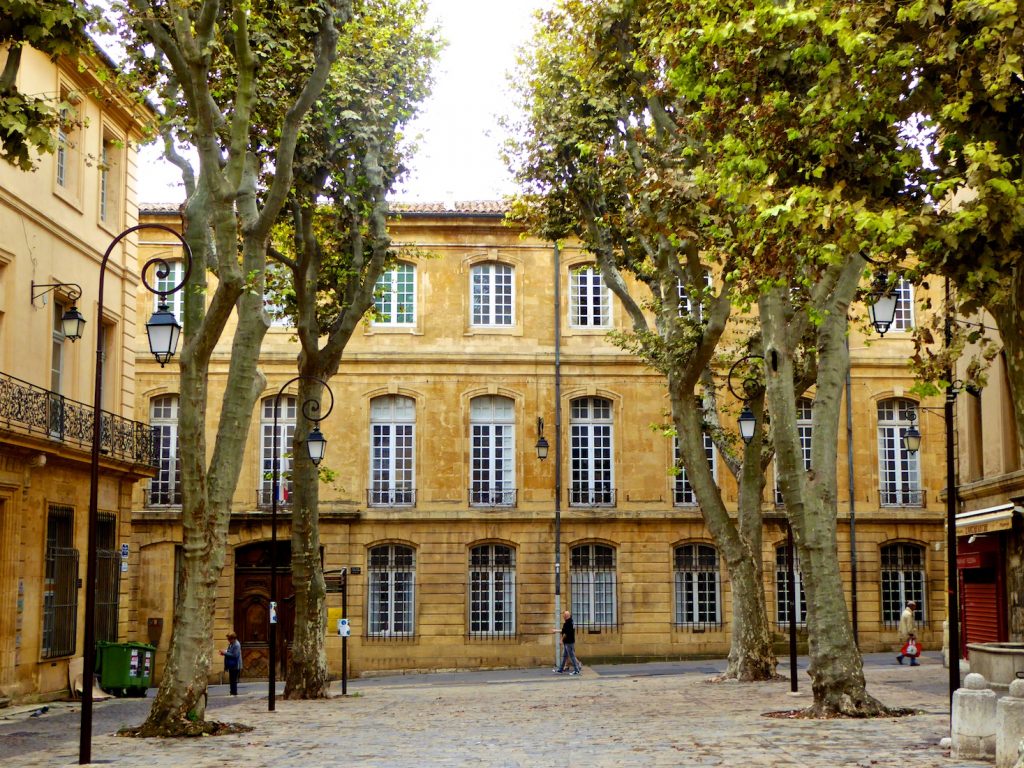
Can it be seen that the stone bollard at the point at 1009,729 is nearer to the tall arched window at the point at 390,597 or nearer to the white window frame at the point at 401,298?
the tall arched window at the point at 390,597

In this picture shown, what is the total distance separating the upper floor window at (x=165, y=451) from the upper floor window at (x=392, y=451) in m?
5.20

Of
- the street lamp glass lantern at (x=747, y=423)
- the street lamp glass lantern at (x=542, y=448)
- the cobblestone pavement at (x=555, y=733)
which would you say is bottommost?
the cobblestone pavement at (x=555, y=733)

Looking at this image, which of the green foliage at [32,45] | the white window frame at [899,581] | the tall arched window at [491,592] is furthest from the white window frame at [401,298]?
the green foliage at [32,45]

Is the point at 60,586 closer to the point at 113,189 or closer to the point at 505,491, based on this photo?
the point at 113,189

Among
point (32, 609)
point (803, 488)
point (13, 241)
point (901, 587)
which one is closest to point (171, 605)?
point (32, 609)

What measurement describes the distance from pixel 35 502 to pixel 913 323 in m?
25.5

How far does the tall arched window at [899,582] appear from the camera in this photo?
38.1m

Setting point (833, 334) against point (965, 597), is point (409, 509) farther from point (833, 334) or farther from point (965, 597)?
point (833, 334)

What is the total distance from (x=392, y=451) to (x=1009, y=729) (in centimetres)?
2644

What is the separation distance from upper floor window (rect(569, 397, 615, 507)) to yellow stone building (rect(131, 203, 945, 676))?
0.05 metres

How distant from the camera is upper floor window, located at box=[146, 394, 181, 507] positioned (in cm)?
3684

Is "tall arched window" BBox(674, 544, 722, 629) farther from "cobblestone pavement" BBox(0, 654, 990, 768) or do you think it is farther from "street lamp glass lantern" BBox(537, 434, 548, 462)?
"cobblestone pavement" BBox(0, 654, 990, 768)

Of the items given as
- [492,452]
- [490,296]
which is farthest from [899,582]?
[490,296]

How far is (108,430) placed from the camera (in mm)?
26938
